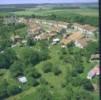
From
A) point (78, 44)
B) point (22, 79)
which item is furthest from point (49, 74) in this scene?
point (78, 44)

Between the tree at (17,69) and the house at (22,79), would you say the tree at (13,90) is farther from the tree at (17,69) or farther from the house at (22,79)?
the tree at (17,69)

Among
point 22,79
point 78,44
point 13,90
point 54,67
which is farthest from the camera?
point 78,44

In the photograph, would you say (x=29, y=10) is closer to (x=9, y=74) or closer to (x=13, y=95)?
(x=9, y=74)

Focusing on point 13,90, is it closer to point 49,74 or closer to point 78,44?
point 49,74

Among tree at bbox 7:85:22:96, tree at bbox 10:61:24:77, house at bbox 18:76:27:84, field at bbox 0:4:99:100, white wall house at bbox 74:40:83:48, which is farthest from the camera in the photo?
white wall house at bbox 74:40:83:48

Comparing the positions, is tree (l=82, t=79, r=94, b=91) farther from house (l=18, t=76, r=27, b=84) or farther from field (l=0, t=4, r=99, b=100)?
house (l=18, t=76, r=27, b=84)

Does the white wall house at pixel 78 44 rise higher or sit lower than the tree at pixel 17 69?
lower

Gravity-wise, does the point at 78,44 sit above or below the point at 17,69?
below

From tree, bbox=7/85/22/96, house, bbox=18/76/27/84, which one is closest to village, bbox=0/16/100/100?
house, bbox=18/76/27/84

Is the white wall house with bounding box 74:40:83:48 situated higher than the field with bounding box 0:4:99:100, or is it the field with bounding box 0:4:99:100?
the field with bounding box 0:4:99:100

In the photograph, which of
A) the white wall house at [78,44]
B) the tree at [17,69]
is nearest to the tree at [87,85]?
the tree at [17,69]

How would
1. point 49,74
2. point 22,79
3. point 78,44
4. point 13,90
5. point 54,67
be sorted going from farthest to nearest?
point 78,44 → point 54,67 → point 49,74 → point 22,79 → point 13,90
